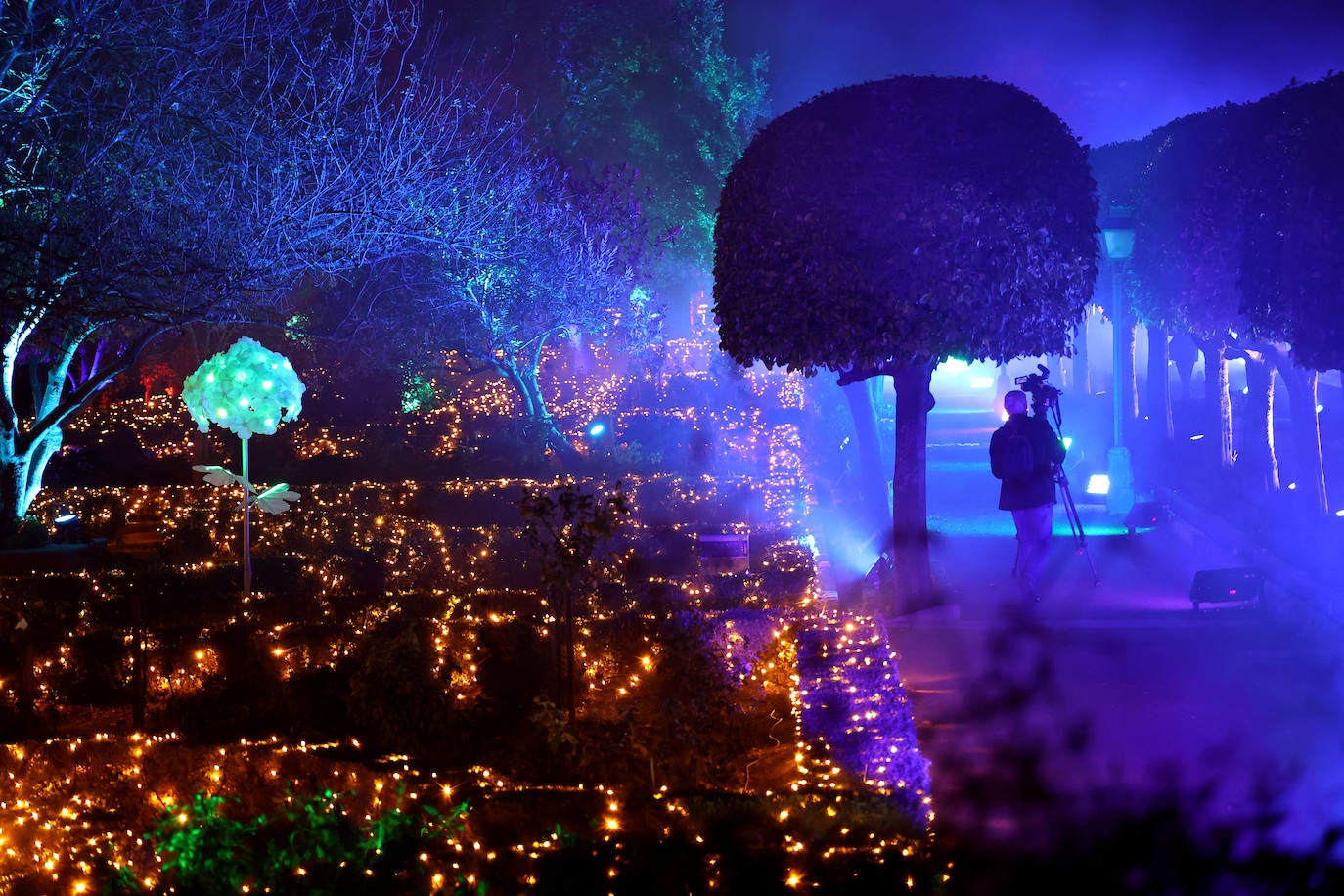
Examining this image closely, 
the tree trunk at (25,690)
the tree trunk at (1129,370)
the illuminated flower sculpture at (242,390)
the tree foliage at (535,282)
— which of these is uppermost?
the tree foliage at (535,282)

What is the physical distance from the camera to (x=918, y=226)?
25.2 feet

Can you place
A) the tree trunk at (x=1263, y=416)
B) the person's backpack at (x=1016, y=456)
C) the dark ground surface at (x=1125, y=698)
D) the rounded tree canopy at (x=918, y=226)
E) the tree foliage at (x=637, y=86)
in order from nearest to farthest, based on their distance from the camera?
1. the dark ground surface at (x=1125, y=698)
2. the rounded tree canopy at (x=918, y=226)
3. the person's backpack at (x=1016, y=456)
4. the tree trunk at (x=1263, y=416)
5. the tree foliage at (x=637, y=86)

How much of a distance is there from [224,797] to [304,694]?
1860 mm

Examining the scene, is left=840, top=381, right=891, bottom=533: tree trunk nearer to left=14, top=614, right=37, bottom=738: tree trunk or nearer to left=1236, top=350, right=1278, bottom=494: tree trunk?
left=1236, top=350, right=1278, bottom=494: tree trunk

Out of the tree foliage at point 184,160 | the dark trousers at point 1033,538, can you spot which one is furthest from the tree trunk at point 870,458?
the tree foliage at point 184,160

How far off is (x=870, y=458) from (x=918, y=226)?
9061 millimetres

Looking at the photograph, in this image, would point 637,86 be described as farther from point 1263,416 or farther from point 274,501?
point 274,501

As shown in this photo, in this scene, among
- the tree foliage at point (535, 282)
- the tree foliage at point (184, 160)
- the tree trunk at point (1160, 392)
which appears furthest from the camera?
the tree trunk at point (1160, 392)

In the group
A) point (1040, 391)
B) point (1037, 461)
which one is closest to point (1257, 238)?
point (1040, 391)

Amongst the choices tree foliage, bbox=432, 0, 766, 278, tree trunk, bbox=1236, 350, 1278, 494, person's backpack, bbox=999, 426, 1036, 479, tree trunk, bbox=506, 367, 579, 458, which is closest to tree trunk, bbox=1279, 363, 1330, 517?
tree trunk, bbox=1236, 350, 1278, 494

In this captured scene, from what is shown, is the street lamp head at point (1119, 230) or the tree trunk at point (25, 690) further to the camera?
the street lamp head at point (1119, 230)

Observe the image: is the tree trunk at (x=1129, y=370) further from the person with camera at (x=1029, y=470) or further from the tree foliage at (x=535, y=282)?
the tree foliage at (x=535, y=282)

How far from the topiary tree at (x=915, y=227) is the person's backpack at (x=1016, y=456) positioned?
88 cm

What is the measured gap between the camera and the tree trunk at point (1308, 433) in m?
13.4
